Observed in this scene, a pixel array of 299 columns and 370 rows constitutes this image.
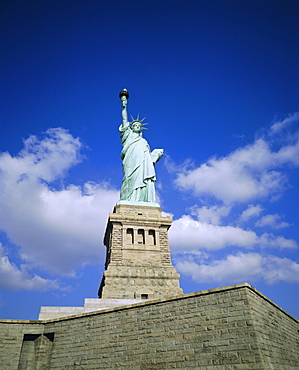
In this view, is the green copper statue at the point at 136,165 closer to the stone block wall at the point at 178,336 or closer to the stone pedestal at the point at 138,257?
the stone pedestal at the point at 138,257

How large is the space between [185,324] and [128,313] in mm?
2310

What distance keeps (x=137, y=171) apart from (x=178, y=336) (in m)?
19.7

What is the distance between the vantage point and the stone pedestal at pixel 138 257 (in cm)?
2117

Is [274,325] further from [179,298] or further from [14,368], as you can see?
[14,368]

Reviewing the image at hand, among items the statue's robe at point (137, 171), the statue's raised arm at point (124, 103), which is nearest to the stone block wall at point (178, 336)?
the statue's robe at point (137, 171)

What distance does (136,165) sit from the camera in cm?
2886

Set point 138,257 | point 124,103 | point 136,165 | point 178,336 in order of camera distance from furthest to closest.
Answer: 1. point 124,103
2. point 136,165
3. point 138,257
4. point 178,336

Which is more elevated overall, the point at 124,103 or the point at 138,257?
the point at 124,103

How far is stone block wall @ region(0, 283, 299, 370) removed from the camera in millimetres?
9102

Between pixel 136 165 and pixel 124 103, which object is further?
pixel 124 103

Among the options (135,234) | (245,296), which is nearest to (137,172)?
(135,234)

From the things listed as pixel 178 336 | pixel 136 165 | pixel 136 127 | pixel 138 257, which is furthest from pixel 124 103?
pixel 178 336

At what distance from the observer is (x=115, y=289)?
2088 cm

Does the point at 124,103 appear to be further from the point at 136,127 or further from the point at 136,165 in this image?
the point at 136,165
